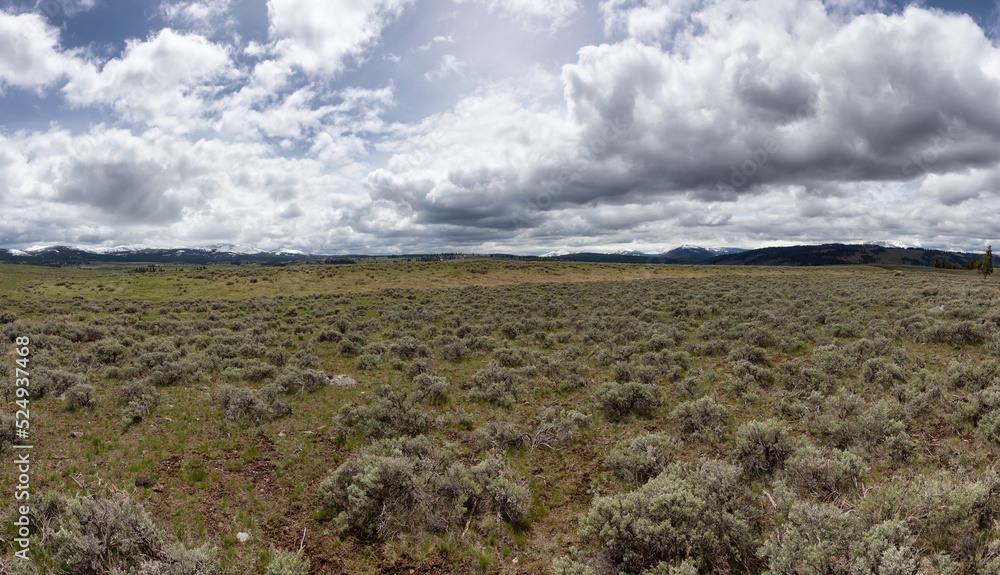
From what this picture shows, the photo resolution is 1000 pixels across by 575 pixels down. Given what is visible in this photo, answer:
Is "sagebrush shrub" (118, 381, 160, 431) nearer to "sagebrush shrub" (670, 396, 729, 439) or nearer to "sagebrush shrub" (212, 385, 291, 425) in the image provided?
"sagebrush shrub" (212, 385, 291, 425)

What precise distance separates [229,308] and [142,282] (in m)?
38.5

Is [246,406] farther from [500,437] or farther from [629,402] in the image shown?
[629,402]

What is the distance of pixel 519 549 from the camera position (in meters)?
8.21

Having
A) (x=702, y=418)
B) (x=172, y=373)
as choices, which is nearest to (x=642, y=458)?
(x=702, y=418)

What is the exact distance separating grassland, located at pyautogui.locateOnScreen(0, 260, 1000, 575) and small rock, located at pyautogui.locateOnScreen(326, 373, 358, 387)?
1.32 feet

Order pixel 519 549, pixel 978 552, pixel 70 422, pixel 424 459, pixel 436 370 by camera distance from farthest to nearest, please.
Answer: pixel 436 370
pixel 70 422
pixel 424 459
pixel 519 549
pixel 978 552

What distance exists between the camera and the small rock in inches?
687

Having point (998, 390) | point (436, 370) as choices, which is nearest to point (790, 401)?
point (998, 390)

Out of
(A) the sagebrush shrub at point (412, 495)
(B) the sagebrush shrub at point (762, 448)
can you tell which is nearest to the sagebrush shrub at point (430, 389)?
(A) the sagebrush shrub at point (412, 495)

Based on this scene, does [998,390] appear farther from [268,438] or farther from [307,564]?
[268,438]

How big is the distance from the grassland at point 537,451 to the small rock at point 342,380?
40cm

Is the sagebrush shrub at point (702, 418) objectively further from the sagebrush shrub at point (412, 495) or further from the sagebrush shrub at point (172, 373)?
the sagebrush shrub at point (172, 373)

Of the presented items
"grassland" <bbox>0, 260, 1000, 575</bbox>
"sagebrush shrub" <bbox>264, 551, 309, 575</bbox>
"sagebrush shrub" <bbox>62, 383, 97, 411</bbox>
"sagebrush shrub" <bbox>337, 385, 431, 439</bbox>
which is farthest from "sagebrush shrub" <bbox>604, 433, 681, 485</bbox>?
"sagebrush shrub" <bbox>62, 383, 97, 411</bbox>

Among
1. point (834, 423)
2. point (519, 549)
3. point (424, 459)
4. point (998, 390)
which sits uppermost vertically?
point (998, 390)
